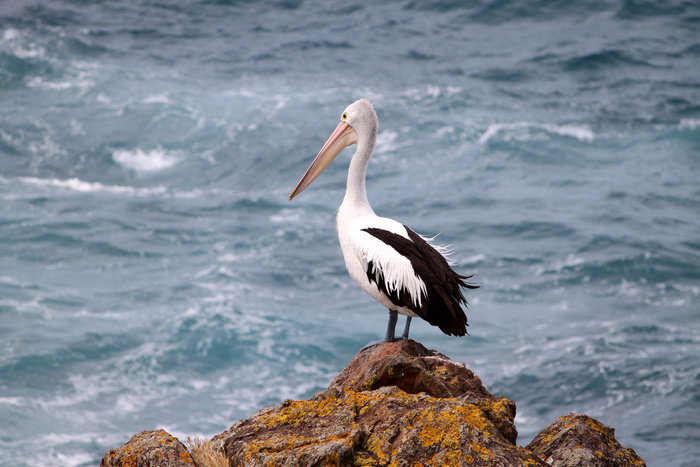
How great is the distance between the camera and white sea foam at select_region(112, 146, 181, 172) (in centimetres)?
2914

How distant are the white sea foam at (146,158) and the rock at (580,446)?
965 inches

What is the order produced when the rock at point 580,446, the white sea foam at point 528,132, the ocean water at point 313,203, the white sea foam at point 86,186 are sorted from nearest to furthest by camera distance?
the rock at point 580,446 < the ocean water at point 313,203 < the white sea foam at point 86,186 < the white sea foam at point 528,132

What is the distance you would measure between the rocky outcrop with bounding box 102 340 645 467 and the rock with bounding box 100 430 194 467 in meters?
0.01

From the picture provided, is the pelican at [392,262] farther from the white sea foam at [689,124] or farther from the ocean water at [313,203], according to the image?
the white sea foam at [689,124]

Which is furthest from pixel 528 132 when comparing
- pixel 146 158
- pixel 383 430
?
pixel 383 430

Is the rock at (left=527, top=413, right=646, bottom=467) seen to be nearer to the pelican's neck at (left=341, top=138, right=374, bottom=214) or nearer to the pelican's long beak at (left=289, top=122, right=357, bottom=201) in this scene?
the pelican's neck at (left=341, top=138, right=374, bottom=214)

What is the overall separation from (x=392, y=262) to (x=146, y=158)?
23.4m

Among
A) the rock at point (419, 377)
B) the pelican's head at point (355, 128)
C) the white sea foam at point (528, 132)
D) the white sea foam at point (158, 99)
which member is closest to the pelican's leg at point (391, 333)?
the rock at point (419, 377)

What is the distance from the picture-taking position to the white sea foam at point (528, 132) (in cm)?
3070

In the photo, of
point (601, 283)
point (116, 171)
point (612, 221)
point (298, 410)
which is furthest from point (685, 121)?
point (298, 410)

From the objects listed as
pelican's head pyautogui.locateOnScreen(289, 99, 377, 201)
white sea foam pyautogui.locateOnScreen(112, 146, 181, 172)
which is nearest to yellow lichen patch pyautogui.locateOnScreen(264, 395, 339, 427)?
pelican's head pyautogui.locateOnScreen(289, 99, 377, 201)

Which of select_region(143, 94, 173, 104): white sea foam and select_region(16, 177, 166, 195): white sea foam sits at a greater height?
select_region(143, 94, 173, 104): white sea foam

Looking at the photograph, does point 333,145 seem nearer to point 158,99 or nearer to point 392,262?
point 392,262

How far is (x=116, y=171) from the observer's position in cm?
2878
